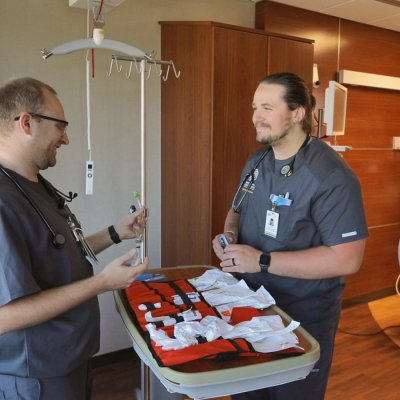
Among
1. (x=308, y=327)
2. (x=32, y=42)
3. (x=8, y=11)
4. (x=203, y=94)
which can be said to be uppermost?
(x=8, y=11)

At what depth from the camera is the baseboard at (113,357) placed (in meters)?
2.89

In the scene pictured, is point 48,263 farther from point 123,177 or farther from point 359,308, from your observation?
point 359,308

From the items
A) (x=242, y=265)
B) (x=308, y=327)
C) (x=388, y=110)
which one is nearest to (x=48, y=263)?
(x=242, y=265)

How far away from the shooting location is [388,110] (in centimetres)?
424

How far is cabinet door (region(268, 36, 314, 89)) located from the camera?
119 inches

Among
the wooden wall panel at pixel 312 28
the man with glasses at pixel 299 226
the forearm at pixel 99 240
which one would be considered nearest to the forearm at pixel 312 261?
the man with glasses at pixel 299 226

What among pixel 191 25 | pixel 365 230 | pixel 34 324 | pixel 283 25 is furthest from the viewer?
pixel 283 25

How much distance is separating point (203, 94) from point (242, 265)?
1526mm

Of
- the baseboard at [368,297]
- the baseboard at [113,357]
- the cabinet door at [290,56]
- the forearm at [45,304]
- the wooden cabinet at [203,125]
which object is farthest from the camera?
the baseboard at [368,297]

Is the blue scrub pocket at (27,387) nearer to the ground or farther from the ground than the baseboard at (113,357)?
farther from the ground

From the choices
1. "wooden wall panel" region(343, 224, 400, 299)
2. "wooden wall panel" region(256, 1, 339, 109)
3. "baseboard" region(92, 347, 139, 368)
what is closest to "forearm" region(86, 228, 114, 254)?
"baseboard" region(92, 347, 139, 368)

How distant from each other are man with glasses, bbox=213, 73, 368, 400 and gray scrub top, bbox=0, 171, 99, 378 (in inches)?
23.2

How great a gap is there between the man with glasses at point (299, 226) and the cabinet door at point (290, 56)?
139 centimetres

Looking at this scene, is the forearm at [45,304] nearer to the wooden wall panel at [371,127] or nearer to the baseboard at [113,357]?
the baseboard at [113,357]
